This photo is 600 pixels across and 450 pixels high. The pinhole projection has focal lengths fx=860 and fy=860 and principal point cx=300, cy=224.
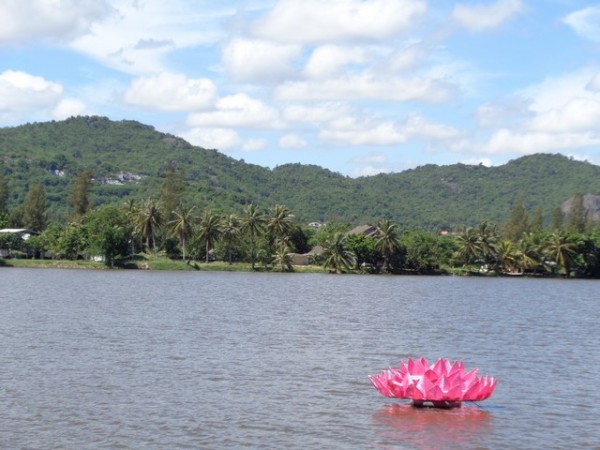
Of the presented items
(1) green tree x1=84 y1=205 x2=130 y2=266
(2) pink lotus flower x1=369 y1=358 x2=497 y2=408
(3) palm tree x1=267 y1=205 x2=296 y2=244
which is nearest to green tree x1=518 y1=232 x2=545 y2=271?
(3) palm tree x1=267 y1=205 x2=296 y2=244

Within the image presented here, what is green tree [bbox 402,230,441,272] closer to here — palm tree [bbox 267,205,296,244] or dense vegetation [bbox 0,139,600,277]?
dense vegetation [bbox 0,139,600,277]

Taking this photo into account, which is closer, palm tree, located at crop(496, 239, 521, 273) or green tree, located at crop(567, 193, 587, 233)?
palm tree, located at crop(496, 239, 521, 273)

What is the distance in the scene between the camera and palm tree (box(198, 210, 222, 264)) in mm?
132000

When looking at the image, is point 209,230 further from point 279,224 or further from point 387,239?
point 387,239

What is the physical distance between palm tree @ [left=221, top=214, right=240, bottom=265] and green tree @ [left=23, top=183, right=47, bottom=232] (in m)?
39.0

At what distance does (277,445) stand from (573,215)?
16082 centimetres

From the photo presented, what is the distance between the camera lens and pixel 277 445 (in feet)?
66.1

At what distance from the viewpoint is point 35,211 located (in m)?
154

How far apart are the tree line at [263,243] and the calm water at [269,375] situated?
238ft

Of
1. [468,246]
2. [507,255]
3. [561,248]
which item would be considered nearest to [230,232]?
[468,246]

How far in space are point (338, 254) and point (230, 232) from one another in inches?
672

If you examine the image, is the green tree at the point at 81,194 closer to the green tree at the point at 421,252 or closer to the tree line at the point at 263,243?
the tree line at the point at 263,243

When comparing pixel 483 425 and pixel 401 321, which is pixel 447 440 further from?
pixel 401 321

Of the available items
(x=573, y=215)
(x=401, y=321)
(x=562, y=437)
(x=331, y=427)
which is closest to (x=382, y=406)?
(x=331, y=427)
